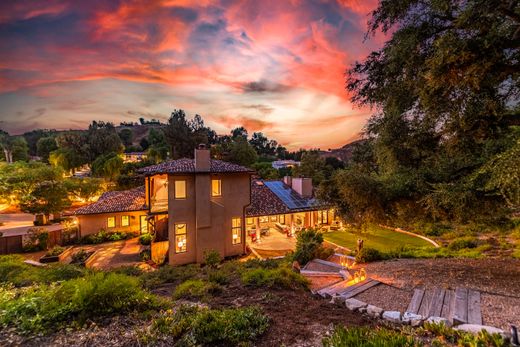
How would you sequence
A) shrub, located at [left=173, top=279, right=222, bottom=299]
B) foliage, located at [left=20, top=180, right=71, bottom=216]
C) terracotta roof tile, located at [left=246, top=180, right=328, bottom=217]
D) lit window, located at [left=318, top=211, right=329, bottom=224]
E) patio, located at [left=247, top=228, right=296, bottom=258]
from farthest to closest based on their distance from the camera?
lit window, located at [left=318, top=211, right=329, bottom=224] → foliage, located at [left=20, top=180, right=71, bottom=216] → terracotta roof tile, located at [left=246, top=180, right=328, bottom=217] → patio, located at [left=247, top=228, right=296, bottom=258] → shrub, located at [left=173, top=279, right=222, bottom=299]

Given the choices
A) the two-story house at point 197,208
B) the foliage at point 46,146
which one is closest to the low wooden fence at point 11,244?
the two-story house at point 197,208

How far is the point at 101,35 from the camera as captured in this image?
1261 cm

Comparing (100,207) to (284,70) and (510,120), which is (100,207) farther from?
(510,120)

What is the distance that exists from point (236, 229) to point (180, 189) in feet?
15.8

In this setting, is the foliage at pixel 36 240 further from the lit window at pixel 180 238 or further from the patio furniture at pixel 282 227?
the patio furniture at pixel 282 227

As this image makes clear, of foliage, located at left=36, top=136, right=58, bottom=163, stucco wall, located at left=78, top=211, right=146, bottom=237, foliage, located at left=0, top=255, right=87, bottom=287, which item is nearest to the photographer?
foliage, located at left=0, top=255, right=87, bottom=287

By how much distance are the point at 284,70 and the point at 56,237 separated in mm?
21647

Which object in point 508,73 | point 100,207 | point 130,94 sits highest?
point 130,94

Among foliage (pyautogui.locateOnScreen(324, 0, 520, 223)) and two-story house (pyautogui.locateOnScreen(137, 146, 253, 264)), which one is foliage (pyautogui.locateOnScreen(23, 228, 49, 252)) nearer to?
two-story house (pyautogui.locateOnScreen(137, 146, 253, 264))

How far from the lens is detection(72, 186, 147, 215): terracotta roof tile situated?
1893cm

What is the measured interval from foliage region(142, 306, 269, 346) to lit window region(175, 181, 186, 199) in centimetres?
1030

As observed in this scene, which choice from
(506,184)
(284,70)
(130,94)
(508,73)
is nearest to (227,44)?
(284,70)

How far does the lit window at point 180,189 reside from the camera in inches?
571

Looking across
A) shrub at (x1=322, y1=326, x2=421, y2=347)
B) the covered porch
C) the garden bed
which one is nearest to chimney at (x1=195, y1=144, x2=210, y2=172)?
the covered porch
